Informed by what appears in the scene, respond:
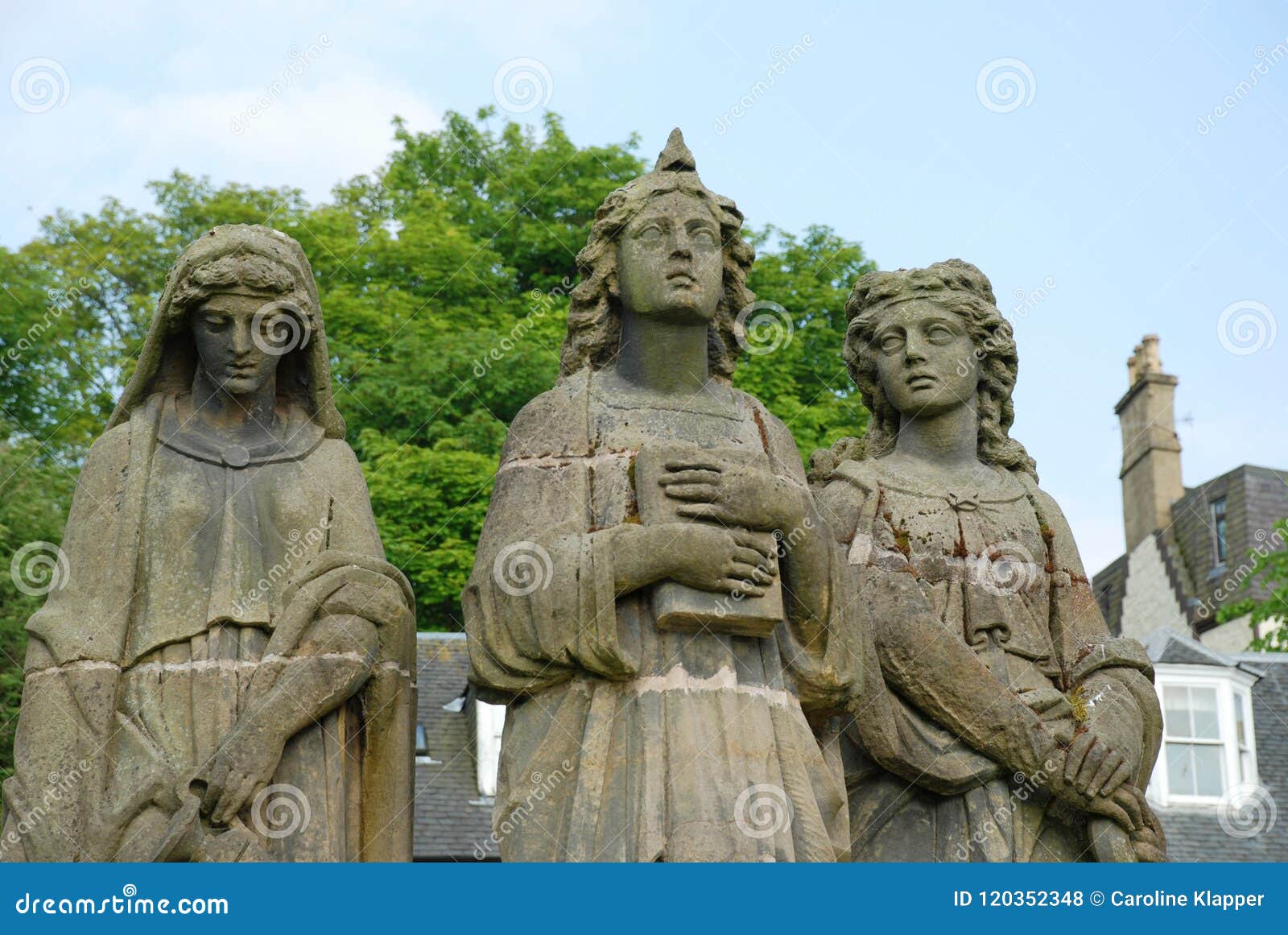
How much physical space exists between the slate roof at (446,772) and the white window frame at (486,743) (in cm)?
8

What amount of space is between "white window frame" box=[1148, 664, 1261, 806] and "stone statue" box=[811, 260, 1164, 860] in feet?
53.9

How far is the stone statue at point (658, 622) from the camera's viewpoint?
11203 millimetres

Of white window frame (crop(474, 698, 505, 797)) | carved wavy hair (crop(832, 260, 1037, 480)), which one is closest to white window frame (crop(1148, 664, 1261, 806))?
white window frame (crop(474, 698, 505, 797))

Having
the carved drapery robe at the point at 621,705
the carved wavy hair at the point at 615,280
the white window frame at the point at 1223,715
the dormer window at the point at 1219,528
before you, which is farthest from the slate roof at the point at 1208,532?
the carved drapery robe at the point at 621,705

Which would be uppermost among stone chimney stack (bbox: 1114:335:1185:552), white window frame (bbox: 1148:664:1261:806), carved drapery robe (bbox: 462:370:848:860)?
stone chimney stack (bbox: 1114:335:1185:552)

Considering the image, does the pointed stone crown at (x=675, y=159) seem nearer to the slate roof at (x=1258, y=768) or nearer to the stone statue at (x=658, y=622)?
the stone statue at (x=658, y=622)

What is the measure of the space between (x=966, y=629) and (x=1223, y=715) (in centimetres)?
1856

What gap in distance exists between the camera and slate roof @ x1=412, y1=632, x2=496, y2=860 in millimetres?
24328

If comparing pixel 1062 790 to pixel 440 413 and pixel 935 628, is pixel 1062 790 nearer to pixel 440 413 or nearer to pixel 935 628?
pixel 935 628

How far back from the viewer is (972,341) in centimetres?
1384

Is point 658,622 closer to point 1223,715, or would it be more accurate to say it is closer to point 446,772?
point 446,772

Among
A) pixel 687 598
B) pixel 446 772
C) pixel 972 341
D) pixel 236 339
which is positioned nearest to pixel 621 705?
pixel 687 598

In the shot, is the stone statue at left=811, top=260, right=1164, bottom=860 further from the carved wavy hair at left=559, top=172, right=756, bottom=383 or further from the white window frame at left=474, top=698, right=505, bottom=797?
the white window frame at left=474, top=698, right=505, bottom=797

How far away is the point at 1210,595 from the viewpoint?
44500mm
